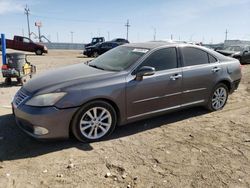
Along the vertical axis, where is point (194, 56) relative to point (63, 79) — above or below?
above

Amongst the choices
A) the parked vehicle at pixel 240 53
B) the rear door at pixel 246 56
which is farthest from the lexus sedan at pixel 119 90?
the rear door at pixel 246 56

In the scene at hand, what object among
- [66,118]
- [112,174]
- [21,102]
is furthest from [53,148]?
[112,174]

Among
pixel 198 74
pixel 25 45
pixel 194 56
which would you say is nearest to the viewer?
pixel 198 74

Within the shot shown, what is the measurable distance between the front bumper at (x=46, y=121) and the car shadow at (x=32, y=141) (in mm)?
235

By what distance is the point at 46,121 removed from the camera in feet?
12.8

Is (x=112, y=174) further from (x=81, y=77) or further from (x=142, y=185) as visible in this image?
(x=81, y=77)

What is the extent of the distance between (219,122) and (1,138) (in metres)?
3.96

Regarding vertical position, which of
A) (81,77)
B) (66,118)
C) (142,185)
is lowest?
(142,185)

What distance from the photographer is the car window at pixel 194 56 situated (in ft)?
17.8

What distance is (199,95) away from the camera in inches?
221

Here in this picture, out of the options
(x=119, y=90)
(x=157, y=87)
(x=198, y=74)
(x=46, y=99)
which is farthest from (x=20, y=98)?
(x=198, y=74)

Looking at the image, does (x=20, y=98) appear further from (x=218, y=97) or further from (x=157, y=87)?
(x=218, y=97)

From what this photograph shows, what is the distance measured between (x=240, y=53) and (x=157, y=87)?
49.3 ft

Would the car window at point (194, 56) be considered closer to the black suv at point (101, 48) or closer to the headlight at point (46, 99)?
the headlight at point (46, 99)
